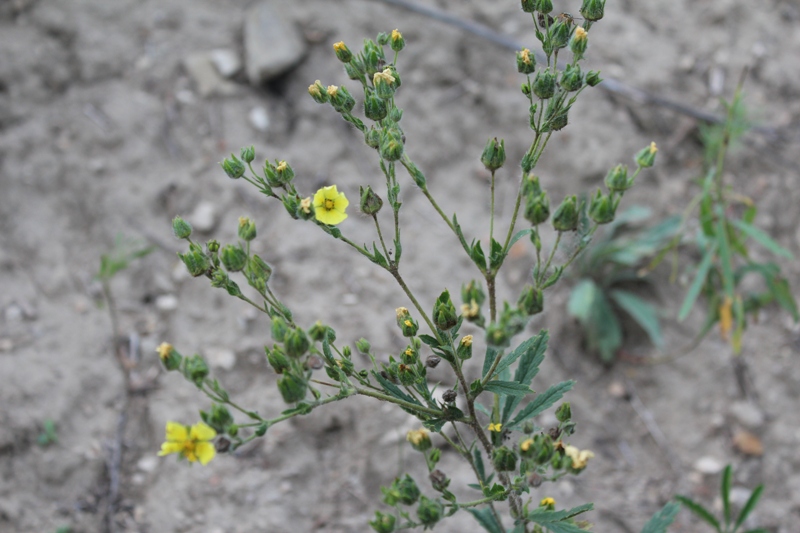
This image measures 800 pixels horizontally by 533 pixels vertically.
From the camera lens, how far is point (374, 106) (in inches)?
63.8

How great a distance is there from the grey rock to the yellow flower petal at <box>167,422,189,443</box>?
9.14ft

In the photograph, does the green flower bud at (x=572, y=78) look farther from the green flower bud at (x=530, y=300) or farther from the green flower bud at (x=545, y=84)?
the green flower bud at (x=530, y=300)

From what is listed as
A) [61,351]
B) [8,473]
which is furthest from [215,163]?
Result: [8,473]

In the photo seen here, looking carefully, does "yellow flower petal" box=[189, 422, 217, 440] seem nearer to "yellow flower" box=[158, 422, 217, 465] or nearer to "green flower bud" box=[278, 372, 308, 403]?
"yellow flower" box=[158, 422, 217, 465]

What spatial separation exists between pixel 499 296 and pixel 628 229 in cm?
88

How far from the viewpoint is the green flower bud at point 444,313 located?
1.43m

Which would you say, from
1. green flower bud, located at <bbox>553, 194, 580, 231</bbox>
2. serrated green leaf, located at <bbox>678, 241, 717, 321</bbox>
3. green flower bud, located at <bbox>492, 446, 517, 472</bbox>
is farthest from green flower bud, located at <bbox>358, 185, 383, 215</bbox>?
serrated green leaf, located at <bbox>678, 241, 717, 321</bbox>

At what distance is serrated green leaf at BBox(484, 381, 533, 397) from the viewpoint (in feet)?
5.01

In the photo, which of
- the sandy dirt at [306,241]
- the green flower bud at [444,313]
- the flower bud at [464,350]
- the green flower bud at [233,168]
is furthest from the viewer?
the sandy dirt at [306,241]

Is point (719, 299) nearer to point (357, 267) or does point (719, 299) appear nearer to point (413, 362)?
point (357, 267)

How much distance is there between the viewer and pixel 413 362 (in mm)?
1548

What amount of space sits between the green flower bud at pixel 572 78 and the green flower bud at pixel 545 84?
0.02 m

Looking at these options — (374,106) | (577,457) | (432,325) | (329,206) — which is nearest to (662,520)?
(577,457)

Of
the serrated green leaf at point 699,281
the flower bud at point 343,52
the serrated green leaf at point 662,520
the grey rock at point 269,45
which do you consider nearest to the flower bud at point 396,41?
the flower bud at point 343,52
